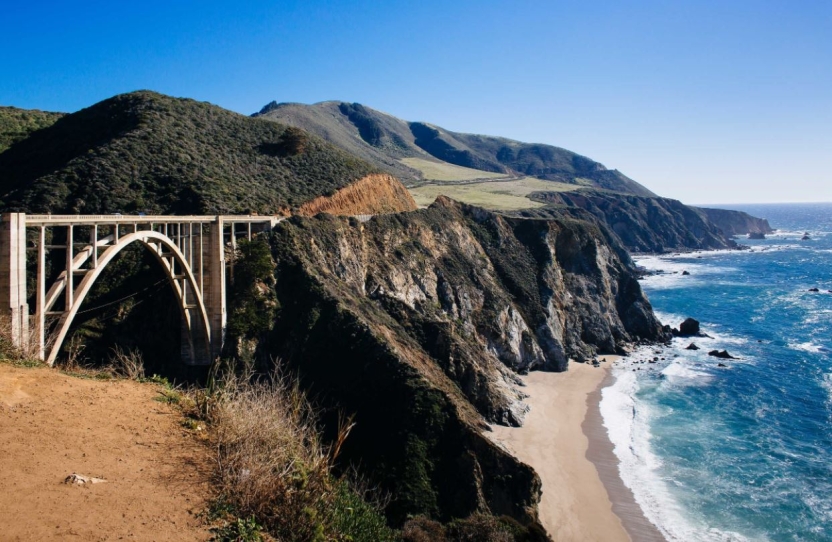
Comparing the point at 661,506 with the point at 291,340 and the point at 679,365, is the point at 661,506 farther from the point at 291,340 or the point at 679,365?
the point at 679,365

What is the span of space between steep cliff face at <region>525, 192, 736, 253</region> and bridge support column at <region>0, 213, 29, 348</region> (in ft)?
396

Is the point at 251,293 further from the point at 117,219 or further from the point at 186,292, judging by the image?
the point at 117,219

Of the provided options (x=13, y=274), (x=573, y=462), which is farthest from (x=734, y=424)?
(x=13, y=274)

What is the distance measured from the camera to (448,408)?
2684 cm

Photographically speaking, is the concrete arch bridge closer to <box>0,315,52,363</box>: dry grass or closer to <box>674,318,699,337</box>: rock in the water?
<box>0,315,52,363</box>: dry grass

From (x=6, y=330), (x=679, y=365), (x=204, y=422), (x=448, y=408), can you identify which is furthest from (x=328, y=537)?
(x=679, y=365)

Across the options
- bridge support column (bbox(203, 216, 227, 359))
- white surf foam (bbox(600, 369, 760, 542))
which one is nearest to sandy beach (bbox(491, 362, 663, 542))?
white surf foam (bbox(600, 369, 760, 542))

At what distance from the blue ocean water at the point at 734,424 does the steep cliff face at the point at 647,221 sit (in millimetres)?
61056

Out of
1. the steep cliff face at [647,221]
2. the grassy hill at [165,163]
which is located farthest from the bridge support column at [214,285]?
the steep cliff face at [647,221]

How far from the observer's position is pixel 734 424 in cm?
3744

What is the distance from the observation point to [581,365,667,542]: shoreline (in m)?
25.9

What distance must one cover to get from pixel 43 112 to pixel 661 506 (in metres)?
71.2

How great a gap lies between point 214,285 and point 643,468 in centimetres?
2671

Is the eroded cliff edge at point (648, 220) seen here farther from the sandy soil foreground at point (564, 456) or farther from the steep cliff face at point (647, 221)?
the sandy soil foreground at point (564, 456)
